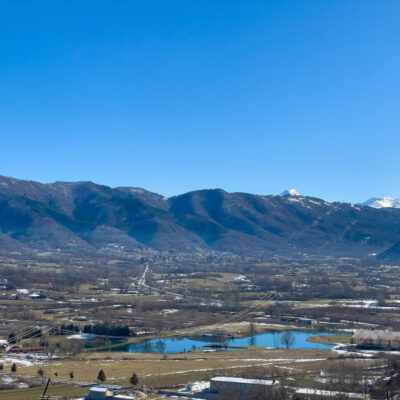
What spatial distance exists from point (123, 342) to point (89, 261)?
93138 mm

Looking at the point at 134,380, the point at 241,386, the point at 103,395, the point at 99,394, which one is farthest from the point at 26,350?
the point at 241,386

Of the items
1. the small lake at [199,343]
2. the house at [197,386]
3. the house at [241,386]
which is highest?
the house at [241,386]

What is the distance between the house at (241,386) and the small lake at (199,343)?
15268mm

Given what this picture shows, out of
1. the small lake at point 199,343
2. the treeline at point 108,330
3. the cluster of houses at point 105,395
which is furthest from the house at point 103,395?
the treeline at point 108,330

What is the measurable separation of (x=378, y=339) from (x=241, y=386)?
21.6 m

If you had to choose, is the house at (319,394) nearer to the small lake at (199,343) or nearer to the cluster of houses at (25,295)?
the small lake at (199,343)

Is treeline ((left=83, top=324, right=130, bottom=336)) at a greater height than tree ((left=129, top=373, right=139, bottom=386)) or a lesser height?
greater

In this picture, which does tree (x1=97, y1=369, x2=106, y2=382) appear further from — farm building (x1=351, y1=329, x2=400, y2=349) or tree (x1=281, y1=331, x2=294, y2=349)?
farm building (x1=351, y1=329, x2=400, y2=349)

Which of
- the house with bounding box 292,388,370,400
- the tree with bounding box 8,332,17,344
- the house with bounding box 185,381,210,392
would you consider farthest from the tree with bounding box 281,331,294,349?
the tree with bounding box 8,332,17,344

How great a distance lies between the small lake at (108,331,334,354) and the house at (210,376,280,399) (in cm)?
1527

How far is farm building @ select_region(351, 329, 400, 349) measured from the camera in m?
50.0

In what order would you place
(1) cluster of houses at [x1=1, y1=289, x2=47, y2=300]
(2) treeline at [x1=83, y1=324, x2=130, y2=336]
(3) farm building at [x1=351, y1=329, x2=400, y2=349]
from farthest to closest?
(1) cluster of houses at [x1=1, y1=289, x2=47, y2=300], (2) treeline at [x1=83, y1=324, x2=130, y2=336], (3) farm building at [x1=351, y1=329, x2=400, y2=349]

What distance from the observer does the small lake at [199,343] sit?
50.6 metres

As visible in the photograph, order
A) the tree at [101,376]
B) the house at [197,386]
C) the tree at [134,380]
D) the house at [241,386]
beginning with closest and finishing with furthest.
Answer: the house at [241,386] < the house at [197,386] < the tree at [134,380] < the tree at [101,376]
